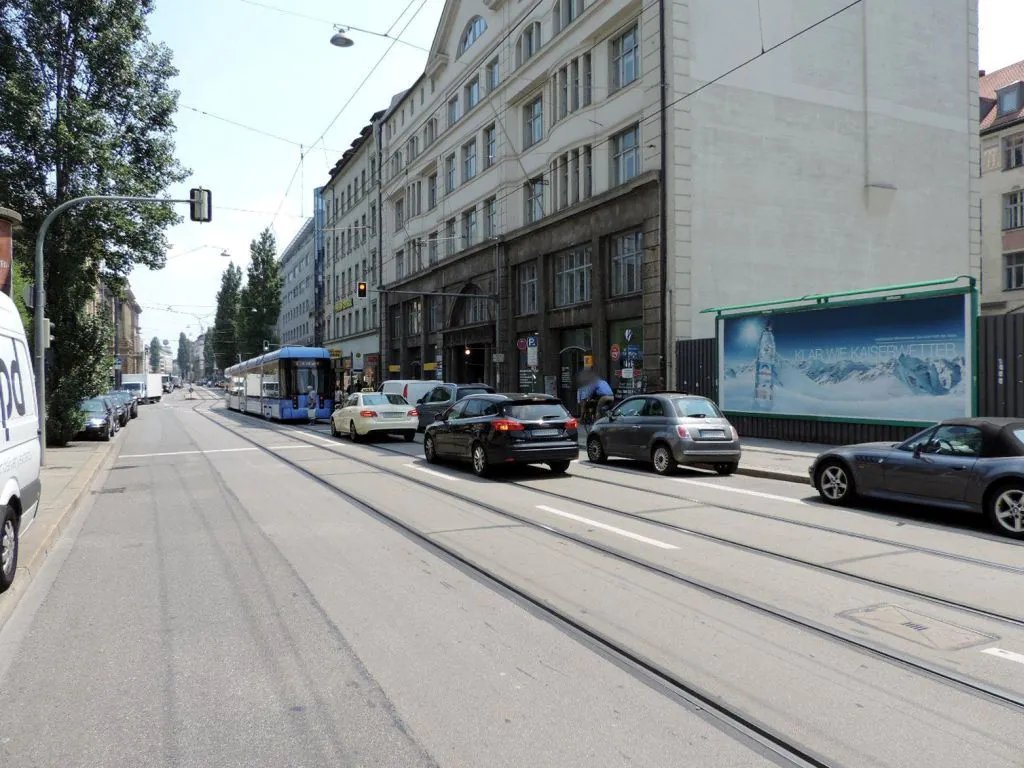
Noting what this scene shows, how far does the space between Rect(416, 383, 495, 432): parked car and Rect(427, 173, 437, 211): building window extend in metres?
21.7

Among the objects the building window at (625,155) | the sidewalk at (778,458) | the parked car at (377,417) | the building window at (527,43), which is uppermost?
the building window at (527,43)

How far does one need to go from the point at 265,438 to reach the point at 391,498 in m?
13.0

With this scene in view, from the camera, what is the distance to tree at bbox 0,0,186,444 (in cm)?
1867

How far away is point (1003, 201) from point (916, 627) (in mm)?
42062

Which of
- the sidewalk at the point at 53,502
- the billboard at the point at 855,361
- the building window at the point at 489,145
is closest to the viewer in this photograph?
the sidewalk at the point at 53,502

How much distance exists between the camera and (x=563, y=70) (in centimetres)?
2858

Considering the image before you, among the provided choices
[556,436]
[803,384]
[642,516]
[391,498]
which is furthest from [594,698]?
[803,384]

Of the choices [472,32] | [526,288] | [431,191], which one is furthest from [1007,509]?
[431,191]

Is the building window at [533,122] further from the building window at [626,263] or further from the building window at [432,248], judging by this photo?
the building window at [432,248]

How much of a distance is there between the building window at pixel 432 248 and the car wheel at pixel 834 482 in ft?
110

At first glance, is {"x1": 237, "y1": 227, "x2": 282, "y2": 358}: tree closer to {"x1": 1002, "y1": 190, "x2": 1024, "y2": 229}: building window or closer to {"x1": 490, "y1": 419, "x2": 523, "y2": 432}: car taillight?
{"x1": 1002, "y1": 190, "x2": 1024, "y2": 229}: building window

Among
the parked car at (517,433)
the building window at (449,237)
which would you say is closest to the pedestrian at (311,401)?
the building window at (449,237)

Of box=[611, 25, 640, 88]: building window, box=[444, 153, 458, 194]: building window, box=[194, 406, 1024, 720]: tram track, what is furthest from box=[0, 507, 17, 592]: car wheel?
box=[444, 153, 458, 194]: building window

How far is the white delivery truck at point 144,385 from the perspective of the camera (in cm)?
5650
